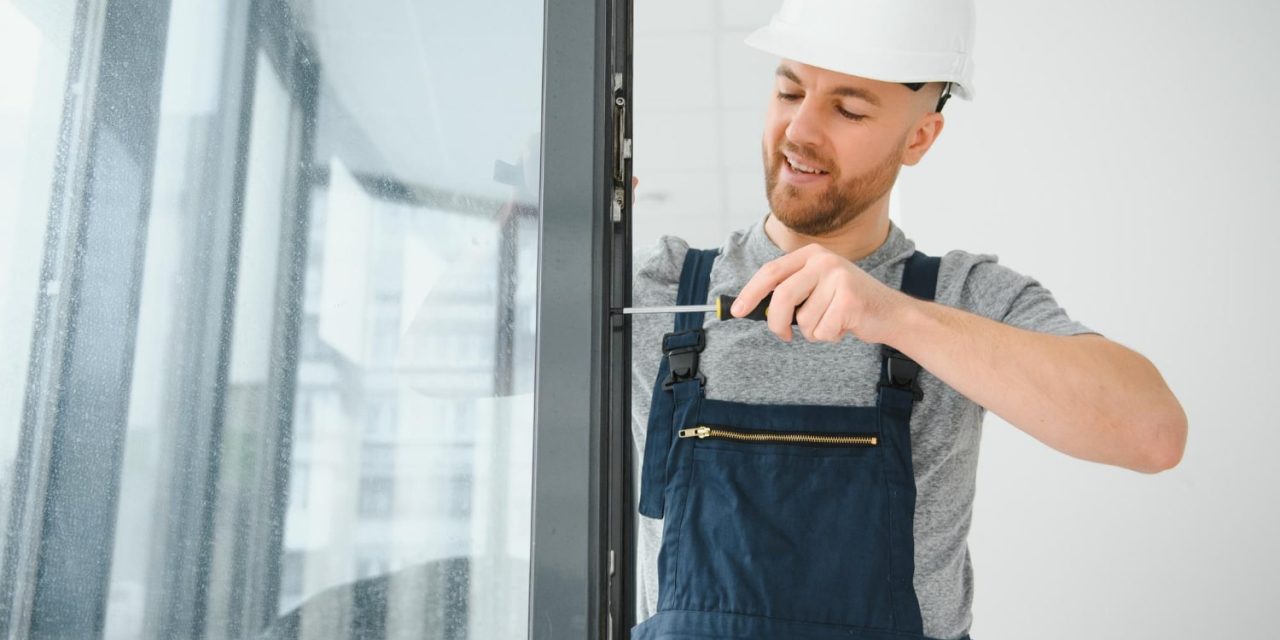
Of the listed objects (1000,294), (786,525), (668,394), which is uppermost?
(1000,294)

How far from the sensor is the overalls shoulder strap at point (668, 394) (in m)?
0.93

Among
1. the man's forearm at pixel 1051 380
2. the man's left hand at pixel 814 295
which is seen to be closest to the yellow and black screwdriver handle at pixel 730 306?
the man's left hand at pixel 814 295

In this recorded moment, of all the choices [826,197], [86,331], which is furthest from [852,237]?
[86,331]

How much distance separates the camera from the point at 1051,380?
2.58ft

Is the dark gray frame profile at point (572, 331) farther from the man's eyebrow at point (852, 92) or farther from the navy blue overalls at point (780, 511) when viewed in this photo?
the man's eyebrow at point (852, 92)

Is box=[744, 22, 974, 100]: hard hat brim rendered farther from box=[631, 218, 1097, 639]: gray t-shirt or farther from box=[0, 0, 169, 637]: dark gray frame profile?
box=[0, 0, 169, 637]: dark gray frame profile

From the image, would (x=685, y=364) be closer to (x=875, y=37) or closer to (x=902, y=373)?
(x=902, y=373)

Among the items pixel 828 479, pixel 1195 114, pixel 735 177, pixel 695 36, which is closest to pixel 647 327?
pixel 828 479

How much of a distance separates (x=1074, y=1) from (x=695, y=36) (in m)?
0.95

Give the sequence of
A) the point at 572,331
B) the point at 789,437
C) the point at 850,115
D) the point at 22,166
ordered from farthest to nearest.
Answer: the point at 850,115, the point at 789,437, the point at 22,166, the point at 572,331

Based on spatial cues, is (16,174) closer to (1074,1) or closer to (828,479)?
(828,479)

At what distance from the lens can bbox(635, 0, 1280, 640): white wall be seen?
1.72 metres

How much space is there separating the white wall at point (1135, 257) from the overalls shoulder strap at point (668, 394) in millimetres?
1068

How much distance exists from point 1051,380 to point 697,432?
335 millimetres
